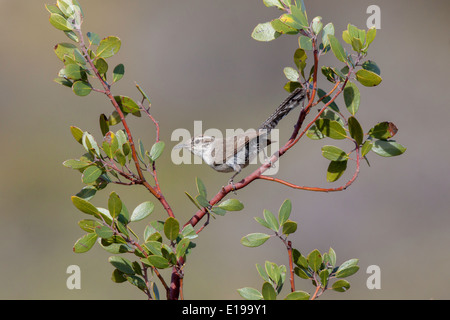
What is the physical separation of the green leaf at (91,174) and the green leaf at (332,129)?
1.48ft

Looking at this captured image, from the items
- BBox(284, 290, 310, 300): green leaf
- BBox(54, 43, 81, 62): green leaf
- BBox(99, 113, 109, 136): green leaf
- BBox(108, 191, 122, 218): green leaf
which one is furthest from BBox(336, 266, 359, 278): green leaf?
BBox(54, 43, 81, 62): green leaf

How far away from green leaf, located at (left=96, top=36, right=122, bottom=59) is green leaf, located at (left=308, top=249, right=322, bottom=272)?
58 cm

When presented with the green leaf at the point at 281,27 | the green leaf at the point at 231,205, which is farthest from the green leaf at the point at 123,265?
the green leaf at the point at 281,27

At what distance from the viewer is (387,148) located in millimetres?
952

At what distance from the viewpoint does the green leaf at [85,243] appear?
895 millimetres

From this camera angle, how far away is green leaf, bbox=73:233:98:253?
0.90m

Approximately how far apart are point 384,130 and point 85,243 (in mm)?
613

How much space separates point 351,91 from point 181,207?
2.55 metres

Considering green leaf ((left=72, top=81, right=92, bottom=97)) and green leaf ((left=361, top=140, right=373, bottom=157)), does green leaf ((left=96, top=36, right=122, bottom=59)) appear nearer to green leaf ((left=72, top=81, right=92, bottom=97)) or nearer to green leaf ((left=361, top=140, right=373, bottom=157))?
green leaf ((left=72, top=81, right=92, bottom=97))

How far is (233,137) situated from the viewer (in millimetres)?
1443

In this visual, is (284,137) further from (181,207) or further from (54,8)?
(54,8)

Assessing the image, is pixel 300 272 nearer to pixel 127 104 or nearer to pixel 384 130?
pixel 384 130

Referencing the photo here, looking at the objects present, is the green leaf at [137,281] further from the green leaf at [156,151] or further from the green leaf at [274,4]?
the green leaf at [274,4]

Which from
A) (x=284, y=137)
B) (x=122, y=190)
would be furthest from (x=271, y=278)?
(x=122, y=190)
